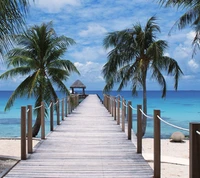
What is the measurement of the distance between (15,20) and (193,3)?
24.1 feet

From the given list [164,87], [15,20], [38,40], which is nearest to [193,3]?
[15,20]

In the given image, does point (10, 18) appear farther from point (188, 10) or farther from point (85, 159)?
point (188, 10)

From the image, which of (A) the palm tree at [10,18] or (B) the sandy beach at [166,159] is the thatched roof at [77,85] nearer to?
(B) the sandy beach at [166,159]

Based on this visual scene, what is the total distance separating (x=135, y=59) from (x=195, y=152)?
55.4 feet

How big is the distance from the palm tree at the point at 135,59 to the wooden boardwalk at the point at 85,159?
1043 cm

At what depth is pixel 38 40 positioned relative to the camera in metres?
16.7

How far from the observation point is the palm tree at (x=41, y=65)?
15.9 metres

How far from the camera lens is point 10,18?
225 inches

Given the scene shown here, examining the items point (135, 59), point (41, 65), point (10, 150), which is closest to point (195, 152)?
point (10, 150)

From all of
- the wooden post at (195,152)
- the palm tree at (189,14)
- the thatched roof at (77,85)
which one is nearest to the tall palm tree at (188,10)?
the palm tree at (189,14)

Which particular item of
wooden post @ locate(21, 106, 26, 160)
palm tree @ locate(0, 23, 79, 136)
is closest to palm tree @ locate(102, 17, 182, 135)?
palm tree @ locate(0, 23, 79, 136)

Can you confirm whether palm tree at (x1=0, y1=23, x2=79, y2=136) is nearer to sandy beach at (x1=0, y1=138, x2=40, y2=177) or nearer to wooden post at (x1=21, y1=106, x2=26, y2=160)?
sandy beach at (x1=0, y1=138, x2=40, y2=177)

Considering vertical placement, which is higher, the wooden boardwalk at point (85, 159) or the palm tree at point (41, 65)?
the palm tree at point (41, 65)

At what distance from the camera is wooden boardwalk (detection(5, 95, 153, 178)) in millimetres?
5602
